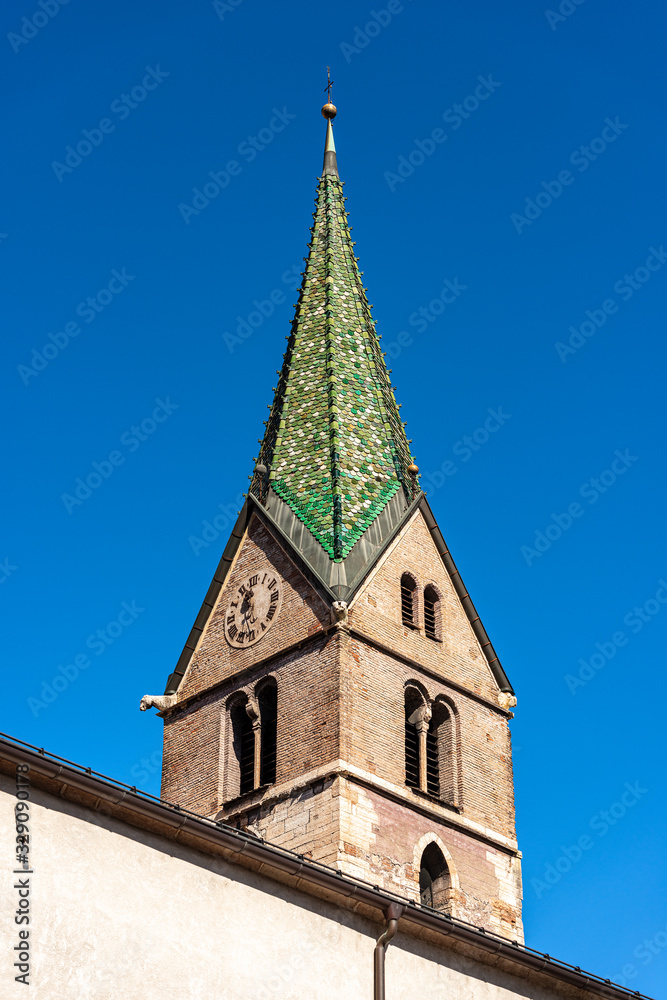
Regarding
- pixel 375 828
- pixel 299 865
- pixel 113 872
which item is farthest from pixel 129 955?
pixel 375 828

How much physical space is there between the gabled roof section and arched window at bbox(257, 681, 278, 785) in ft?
11.2

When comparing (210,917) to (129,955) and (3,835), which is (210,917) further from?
(3,835)

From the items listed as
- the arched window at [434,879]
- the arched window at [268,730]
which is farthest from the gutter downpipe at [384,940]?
the arched window at [268,730]

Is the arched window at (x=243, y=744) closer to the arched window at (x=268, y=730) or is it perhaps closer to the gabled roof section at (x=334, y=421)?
the arched window at (x=268, y=730)

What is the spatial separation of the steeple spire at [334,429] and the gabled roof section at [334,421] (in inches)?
1.0

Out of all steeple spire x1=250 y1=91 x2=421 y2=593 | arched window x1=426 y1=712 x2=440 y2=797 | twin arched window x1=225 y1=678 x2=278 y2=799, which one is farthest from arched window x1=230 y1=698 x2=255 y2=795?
arched window x1=426 y1=712 x2=440 y2=797

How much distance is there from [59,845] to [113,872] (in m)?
0.88

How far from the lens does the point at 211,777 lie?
40.8 meters

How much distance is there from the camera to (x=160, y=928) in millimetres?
23922

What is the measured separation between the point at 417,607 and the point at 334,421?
18.1 feet

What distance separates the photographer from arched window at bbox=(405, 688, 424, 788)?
40.2m

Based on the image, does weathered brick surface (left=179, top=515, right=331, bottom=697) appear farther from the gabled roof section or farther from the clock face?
the gabled roof section

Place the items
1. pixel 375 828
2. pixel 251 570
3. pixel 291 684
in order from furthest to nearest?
pixel 251 570
pixel 291 684
pixel 375 828

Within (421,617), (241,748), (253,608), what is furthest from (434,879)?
(253,608)
